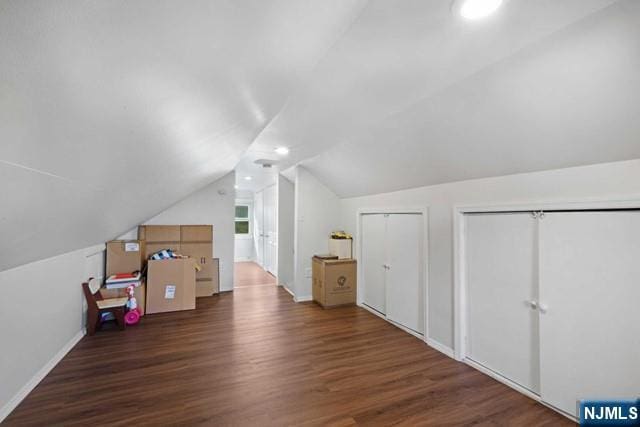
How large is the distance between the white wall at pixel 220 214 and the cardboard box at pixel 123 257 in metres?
1.12

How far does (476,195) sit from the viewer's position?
264 cm

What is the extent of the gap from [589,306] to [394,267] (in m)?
2.06

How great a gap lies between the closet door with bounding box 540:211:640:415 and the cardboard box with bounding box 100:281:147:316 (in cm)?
451

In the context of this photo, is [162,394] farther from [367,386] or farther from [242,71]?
[242,71]

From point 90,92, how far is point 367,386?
8.40 ft

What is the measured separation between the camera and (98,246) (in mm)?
3707

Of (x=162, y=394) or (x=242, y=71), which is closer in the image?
(x=242, y=71)

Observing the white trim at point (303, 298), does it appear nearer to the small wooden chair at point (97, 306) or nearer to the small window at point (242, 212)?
the small wooden chair at point (97, 306)

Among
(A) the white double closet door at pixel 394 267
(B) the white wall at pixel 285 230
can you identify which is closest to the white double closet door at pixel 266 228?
(B) the white wall at pixel 285 230

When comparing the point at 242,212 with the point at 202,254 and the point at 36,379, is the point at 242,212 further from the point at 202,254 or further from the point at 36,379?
the point at 36,379

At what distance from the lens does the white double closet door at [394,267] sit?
11.2 ft

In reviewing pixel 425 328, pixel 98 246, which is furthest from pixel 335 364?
pixel 98 246

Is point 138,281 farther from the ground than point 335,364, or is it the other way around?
point 138,281

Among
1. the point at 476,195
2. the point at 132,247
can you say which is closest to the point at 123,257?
the point at 132,247
